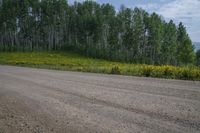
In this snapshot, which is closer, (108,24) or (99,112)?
(99,112)

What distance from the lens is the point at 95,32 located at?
3888 inches

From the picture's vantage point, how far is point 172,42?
100000mm

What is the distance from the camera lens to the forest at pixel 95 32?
315 feet

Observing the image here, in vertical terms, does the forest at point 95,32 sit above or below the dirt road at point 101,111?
above

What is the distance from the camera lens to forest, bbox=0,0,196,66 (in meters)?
96.1

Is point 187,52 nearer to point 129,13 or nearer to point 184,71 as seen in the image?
point 129,13

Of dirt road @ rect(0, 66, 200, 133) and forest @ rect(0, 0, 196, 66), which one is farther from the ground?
forest @ rect(0, 0, 196, 66)

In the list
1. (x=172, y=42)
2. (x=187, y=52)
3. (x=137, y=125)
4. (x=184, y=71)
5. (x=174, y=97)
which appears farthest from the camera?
(x=172, y=42)

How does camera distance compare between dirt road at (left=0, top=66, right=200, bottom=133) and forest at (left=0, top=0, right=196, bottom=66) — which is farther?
forest at (left=0, top=0, right=196, bottom=66)

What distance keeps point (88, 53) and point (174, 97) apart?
82.7 m

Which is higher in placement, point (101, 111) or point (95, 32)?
point (95, 32)

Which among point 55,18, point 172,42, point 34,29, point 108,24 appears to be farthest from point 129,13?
point 34,29

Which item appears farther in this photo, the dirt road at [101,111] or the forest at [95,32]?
the forest at [95,32]

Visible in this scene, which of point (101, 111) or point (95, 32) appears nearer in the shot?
point (101, 111)
